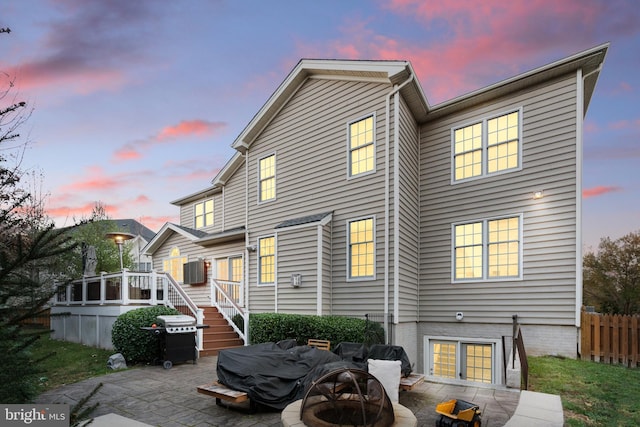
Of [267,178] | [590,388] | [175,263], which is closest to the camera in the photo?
[590,388]

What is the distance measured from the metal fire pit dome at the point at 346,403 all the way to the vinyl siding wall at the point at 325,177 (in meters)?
5.62

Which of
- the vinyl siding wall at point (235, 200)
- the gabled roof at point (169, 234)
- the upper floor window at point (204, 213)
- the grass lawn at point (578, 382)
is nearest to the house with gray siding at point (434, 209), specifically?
the grass lawn at point (578, 382)

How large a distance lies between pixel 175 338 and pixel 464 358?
25.8 ft

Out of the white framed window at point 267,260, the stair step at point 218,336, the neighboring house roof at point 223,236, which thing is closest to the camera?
the stair step at point 218,336

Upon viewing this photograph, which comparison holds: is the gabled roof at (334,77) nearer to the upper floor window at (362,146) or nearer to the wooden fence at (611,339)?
the upper floor window at (362,146)

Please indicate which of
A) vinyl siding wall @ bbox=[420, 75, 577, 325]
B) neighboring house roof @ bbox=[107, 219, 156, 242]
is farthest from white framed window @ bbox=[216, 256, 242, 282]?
neighboring house roof @ bbox=[107, 219, 156, 242]

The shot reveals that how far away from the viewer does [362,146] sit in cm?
1134

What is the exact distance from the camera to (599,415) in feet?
19.1

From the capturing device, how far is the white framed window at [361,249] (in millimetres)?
10711

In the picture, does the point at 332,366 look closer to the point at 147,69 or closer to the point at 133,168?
the point at 147,69

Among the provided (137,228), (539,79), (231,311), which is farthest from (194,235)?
(137,228)

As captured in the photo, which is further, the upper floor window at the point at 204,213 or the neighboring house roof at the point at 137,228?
the neighboring house roof at the point at 137,228

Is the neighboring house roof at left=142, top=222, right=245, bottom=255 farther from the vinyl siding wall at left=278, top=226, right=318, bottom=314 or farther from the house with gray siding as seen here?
the vinyl siding wall at left=278, top=226, right=318, bottom=314

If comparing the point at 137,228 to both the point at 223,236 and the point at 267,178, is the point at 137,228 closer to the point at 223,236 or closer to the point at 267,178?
the point at 223,236
